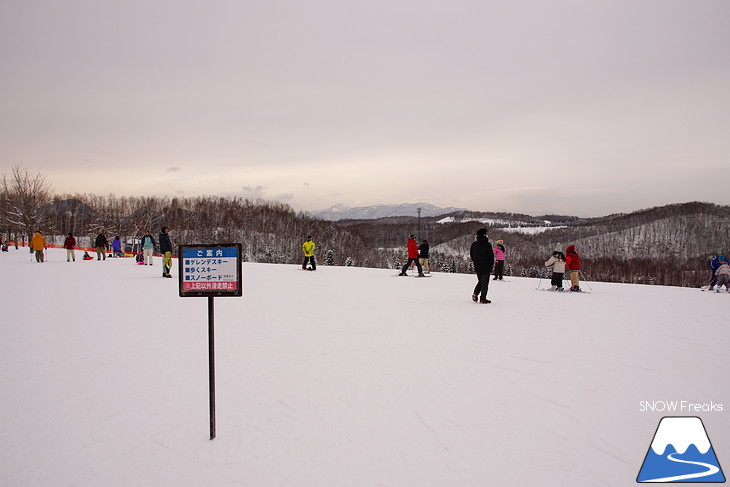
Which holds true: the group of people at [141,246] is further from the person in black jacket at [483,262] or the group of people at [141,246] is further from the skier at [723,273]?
the skier at [723,273]

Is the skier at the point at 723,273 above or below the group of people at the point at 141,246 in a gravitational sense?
below

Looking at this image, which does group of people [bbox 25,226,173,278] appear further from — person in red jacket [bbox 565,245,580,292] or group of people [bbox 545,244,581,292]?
person in red jacket [bbox 565,245,580,292]

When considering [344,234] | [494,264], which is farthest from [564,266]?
[344,234]

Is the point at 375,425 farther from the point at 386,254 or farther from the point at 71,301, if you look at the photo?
the point at 386,254

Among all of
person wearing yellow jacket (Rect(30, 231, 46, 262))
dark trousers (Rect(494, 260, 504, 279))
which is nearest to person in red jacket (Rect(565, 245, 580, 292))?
dark trousers (Rect(494, 260, 504, 279))

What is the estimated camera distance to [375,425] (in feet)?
12.7

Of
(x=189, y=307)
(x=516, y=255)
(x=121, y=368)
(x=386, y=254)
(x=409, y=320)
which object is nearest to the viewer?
(x=121, y=368)

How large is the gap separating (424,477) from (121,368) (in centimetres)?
436

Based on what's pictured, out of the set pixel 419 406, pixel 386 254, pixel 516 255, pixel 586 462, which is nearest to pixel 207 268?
pixel 419 406

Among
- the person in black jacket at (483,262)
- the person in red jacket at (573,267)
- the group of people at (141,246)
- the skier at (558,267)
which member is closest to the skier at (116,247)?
the group of people at (141,246)

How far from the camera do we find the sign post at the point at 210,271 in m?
3.77

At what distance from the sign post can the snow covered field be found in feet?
3.18

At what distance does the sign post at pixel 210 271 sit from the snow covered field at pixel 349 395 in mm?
969

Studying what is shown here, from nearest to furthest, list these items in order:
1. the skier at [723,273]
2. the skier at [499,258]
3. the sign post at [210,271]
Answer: the sign post at [210,271] → the skier at [723,273] → the skier at [499,258]
